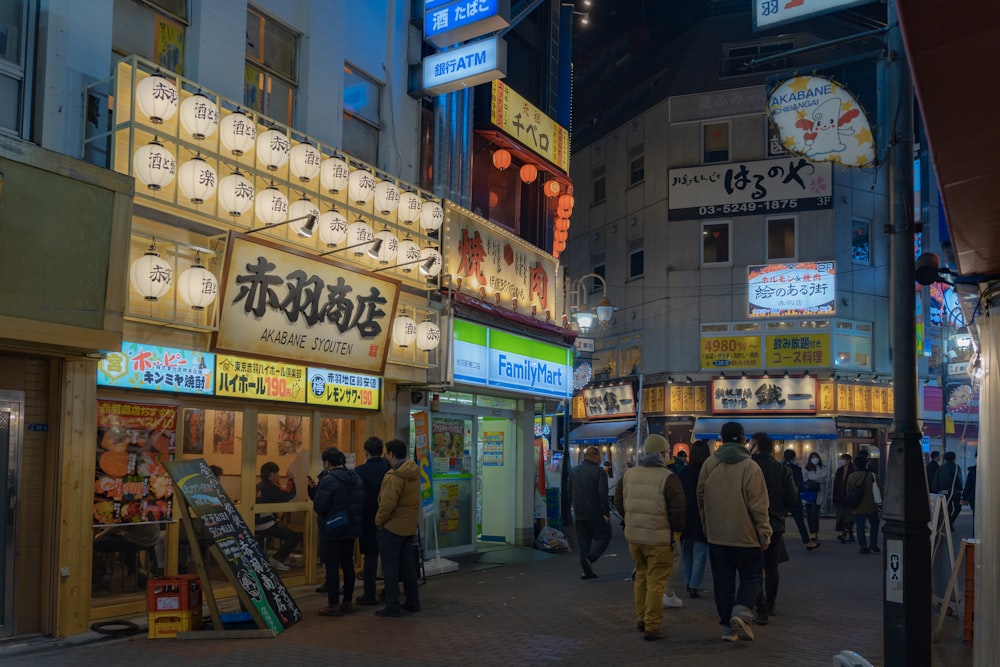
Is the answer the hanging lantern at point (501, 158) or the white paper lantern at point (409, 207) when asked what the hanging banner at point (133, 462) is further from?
the hanging lantern at point (501, 158)

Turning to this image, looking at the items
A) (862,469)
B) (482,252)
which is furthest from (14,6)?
(862,469)

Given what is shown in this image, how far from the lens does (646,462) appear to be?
9984 mm

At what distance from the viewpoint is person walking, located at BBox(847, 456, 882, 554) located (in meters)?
16.9

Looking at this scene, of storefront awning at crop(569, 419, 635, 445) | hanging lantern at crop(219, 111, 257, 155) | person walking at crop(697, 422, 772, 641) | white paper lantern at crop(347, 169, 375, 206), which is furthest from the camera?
storefront awning at crop(569, 419, 635, 445)

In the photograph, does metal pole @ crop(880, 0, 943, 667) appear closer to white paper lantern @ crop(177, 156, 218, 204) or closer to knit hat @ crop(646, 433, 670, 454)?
knit hat @ crop(646, 433, 670, 454)

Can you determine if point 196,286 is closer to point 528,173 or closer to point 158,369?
point 158,369

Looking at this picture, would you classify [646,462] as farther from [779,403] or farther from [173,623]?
[779,403]

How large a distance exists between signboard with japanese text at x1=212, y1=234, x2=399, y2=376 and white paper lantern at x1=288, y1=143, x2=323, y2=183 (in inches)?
43.4

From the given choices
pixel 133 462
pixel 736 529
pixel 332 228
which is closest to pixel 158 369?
pixel 133 462

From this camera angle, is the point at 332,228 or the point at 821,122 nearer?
the point at 821,122

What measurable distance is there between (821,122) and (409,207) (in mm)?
7563

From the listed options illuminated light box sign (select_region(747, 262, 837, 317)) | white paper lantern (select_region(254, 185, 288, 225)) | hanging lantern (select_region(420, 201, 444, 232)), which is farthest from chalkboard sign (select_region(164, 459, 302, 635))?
illuminated light box sign (select_region(747, 262, 837, 317))

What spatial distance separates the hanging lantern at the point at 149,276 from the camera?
982 cm

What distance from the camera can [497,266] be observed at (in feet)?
57.0
